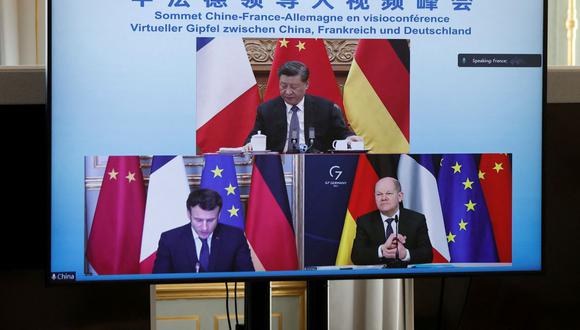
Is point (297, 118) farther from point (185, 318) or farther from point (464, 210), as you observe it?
point (185, 318)

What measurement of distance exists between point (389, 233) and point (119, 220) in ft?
1.16

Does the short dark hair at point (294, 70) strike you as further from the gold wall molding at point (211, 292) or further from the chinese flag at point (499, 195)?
the gold wall molding at point (211, 292)

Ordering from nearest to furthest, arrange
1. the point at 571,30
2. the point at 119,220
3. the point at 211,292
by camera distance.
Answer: the point at 119,220 < the point at 211,292 < the point at 571,30

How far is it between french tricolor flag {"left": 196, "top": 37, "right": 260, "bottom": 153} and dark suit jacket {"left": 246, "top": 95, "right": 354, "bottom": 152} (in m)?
0.01

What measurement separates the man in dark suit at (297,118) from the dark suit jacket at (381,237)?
4.5 inches

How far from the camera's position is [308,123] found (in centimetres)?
91

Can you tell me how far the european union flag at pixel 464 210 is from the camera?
0.94 m

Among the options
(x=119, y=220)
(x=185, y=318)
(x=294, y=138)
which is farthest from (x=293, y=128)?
(x=185, y=318)

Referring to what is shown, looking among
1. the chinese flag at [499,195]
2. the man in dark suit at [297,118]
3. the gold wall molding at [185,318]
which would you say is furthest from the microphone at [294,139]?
the gold wall molding at [185,318]

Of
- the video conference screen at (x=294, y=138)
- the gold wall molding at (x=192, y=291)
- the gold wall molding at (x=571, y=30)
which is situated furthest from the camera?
the gold wall molding at (x=571, y=30)

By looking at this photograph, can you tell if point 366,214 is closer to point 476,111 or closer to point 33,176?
point 476,111

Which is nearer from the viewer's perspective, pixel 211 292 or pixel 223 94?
pixel 223 94

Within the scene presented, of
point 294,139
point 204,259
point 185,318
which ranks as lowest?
point 185,318

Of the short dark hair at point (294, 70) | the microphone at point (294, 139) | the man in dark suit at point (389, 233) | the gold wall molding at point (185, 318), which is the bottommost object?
the gold wall molding at point (185, 318)
